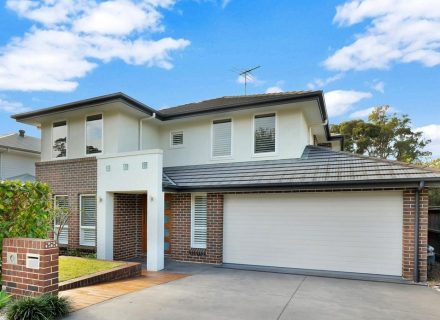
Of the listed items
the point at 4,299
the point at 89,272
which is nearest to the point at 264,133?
the point at 89,272

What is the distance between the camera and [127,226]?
1163 cm

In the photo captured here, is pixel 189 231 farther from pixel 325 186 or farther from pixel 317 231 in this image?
pixel 325 186

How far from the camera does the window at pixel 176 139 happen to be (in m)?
13.0

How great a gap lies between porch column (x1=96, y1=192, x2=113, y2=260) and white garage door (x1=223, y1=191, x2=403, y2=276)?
13.3 feet

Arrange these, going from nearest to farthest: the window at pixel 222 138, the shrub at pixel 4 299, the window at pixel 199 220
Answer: the shrub at pixel 4 299
the window at pixel 199 220
the window at pixel 222 138

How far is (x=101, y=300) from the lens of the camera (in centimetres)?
614

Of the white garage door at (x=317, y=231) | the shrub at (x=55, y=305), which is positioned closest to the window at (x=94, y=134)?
the white garage door at (x=317, y=231)

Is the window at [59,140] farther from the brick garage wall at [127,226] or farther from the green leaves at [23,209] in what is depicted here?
the green leaves at [23,209]

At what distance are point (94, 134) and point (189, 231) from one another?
5.23 meters

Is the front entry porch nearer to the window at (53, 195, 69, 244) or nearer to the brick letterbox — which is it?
the window at (53, 195, 69, 244)

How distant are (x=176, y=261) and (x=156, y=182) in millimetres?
3219

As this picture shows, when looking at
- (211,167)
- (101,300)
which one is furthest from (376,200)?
(101,300)

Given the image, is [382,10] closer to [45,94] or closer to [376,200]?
[376,200]

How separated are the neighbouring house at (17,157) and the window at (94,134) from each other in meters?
9.37
